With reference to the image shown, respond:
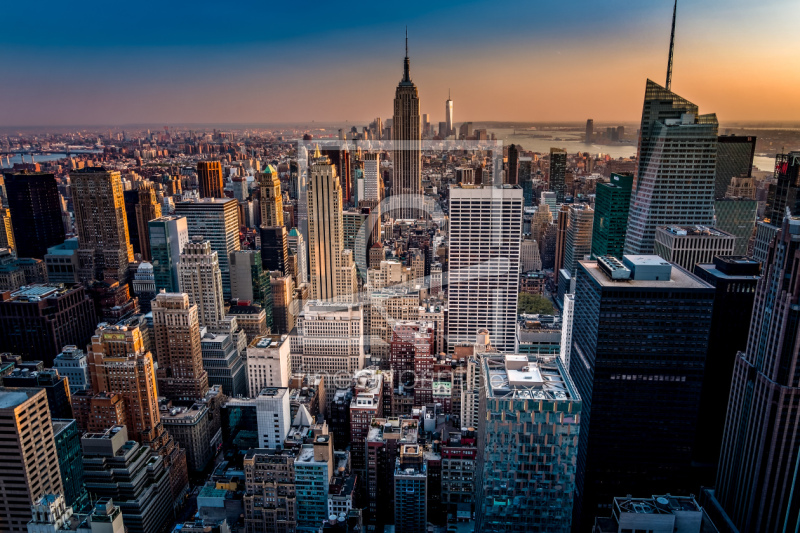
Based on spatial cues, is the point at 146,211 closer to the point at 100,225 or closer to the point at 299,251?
the point at 100,225

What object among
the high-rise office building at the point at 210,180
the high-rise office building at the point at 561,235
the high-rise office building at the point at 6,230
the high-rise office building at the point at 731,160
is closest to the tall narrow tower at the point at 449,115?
the high-rise office building at the point at 731,160

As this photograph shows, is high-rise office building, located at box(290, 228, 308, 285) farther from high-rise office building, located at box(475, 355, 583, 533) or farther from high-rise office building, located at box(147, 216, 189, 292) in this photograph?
high-rise office building, located at box(475, 355, 583, 533)

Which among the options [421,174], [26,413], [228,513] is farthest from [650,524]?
[421,174]

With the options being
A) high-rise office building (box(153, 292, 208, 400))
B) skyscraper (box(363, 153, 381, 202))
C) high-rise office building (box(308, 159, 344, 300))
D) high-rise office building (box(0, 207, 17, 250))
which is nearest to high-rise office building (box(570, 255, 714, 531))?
high-rise office building (box(308, 159, 344, 300))

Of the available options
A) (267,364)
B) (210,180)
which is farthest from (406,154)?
(267,364)

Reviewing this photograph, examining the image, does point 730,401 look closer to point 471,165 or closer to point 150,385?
point 471,165

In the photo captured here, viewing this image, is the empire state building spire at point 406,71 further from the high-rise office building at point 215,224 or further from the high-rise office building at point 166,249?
the high-rise office building at point 166,249

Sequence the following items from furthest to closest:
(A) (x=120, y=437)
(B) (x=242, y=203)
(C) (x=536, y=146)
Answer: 1. (B) (x=242, y=203)
2. (C) (x=536, y=146)
3. (A) (x=120, y=437)
